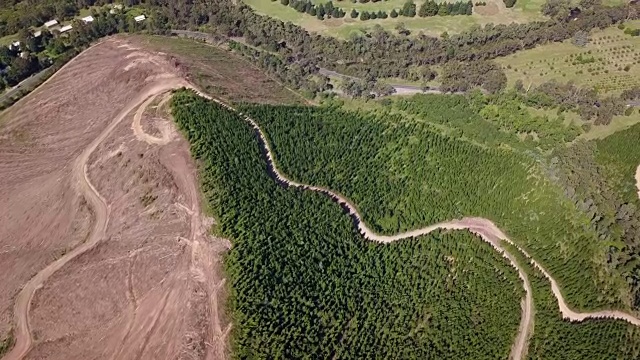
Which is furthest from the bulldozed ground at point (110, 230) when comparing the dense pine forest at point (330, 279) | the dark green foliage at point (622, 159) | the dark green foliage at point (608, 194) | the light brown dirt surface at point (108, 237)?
the dark green foliage at point (622, 159)

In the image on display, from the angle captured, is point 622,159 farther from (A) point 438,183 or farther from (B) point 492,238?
(A) point 438,183

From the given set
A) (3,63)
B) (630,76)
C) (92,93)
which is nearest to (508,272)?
(630,76)

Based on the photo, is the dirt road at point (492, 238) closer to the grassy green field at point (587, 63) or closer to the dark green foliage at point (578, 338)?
the dark green foliage at point (578, 338)

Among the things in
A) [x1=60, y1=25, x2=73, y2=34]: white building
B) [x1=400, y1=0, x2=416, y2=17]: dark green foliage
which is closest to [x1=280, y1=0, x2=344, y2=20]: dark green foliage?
[x1=400, y1=0, x2=416, y2=17]: dark green foliage

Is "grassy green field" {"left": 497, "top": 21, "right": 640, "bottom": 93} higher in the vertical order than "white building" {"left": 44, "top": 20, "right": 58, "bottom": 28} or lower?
lower

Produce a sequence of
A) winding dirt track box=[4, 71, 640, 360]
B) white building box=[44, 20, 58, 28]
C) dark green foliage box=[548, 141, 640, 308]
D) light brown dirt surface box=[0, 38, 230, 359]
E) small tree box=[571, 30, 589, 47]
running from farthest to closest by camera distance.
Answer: white building box=[44, 20, 58, 28] < small tree box=[571, 30, 589, 47] < dark green foliage box=[548, 141, 640, 308] < winding dirt track box=[4, 71, 640, 360] < light brown dirt surface box=[0, 38, 230, 359]

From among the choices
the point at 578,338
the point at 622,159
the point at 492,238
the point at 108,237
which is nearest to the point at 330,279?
the point at 492,238

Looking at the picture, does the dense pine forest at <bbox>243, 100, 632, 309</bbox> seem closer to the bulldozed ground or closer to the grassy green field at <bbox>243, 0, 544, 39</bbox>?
the bulldozed ground

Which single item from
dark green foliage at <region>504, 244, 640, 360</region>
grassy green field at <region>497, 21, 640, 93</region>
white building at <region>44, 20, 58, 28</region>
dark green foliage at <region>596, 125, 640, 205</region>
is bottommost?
dark green foliage at <region>504, 244, 640, 360</region>
